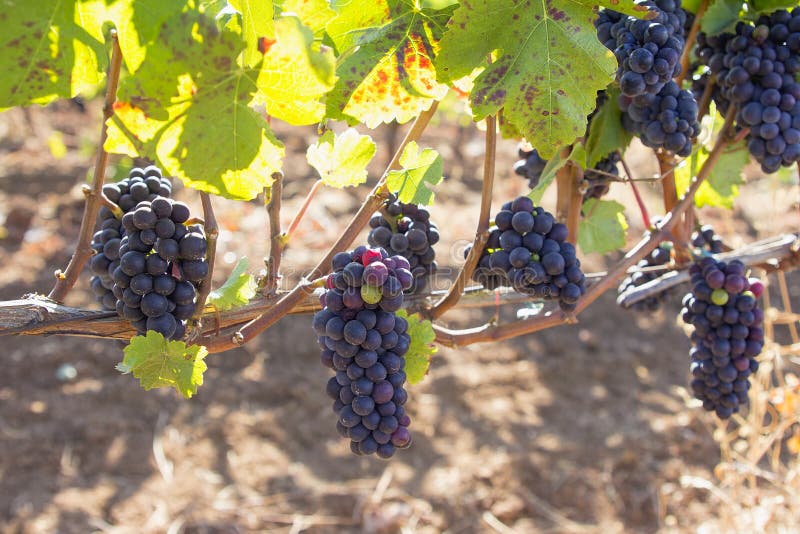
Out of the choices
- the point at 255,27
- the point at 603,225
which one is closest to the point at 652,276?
the point at 603,225

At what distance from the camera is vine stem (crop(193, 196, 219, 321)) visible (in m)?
1.06

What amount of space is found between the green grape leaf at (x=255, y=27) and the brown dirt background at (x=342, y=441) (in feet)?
6.09

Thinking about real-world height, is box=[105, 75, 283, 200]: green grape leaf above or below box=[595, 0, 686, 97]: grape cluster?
below

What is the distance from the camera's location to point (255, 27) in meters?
0.90

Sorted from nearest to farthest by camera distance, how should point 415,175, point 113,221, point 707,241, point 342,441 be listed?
point 415,175, point 113,221, point 707,241, point 342,441

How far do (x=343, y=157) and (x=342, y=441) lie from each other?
2.48m

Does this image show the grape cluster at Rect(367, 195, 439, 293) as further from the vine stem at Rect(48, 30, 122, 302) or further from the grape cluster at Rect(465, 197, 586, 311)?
the vine stem at Rect(48, 30, 122, 302)

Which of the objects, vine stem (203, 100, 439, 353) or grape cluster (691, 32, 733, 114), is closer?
vine stem (203, 100, 439, 353)

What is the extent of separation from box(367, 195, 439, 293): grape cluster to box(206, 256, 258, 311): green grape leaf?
29 cm

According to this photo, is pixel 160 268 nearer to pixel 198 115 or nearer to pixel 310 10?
pixel 198 115

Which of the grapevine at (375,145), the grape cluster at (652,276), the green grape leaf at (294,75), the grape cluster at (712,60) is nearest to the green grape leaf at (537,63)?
the grapevine at (375,145)

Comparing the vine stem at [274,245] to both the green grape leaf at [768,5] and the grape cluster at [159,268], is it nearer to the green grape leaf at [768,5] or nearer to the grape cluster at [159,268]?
the grape cluster at [159,268]

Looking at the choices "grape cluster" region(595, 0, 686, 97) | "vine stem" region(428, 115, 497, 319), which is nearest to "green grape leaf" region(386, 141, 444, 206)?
"vine stem" region(428, 115, 497, 319)

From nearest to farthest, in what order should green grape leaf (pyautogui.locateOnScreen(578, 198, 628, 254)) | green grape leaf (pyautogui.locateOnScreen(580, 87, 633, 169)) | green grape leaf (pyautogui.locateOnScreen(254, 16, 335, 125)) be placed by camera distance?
green grape leaf (pyautogui.locateOnScreen(254, 16, 335, 125))
green grape leaf (pyautogui.locateOnScreen(580, 87, 633, 169))
green grape leaf (pyautogui.locateOnScreen(578, 198, 628, 254))
